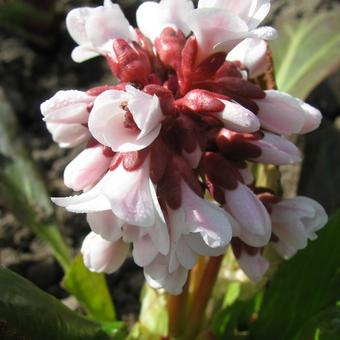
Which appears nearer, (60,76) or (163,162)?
(163,162)

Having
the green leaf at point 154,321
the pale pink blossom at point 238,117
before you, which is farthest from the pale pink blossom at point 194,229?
the green leaf at point 154,321

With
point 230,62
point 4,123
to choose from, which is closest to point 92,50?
point 230,62

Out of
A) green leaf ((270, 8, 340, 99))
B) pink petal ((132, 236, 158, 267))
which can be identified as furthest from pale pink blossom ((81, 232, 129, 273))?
green leaf ((270, 8, 340, 99))

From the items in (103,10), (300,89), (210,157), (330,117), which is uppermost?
(103,10)

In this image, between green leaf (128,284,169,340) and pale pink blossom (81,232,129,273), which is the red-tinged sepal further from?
green leaf (128,284,169,340)

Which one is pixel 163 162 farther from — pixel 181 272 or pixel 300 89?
pixel 300 89

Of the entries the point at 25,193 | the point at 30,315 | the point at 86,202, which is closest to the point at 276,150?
the point at 86,202
